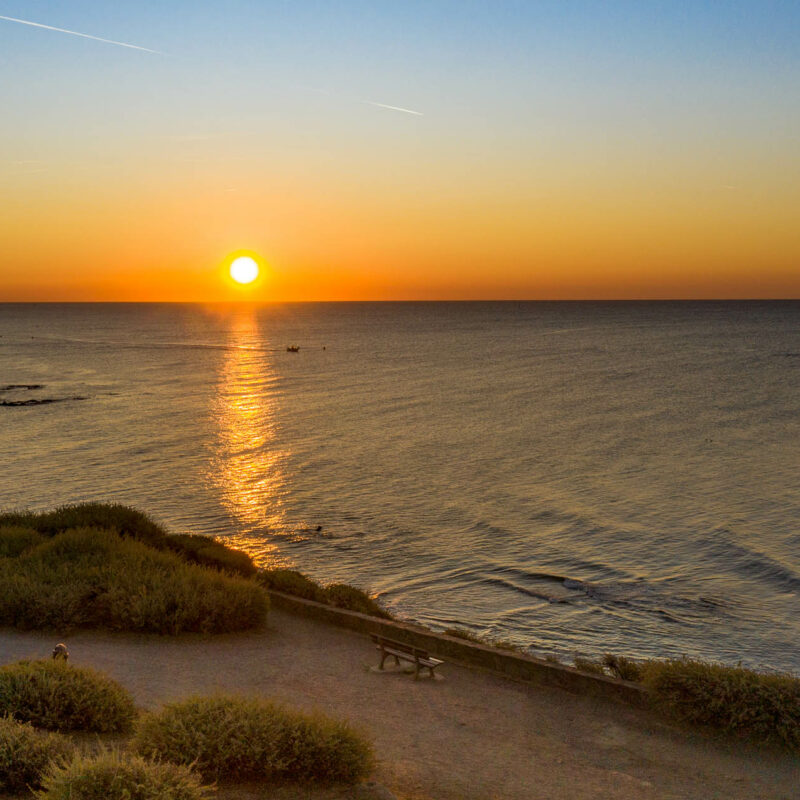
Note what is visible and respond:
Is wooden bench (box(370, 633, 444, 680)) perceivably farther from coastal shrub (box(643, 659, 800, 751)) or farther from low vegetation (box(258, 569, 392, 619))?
coastal shrub (box(643, 659, 800, 751))

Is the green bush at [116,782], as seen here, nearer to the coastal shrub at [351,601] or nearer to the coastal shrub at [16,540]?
the coastal shrub at [351,601]

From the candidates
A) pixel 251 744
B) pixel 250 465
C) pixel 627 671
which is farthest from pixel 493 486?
pixel 251 744

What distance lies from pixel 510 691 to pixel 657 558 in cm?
1302

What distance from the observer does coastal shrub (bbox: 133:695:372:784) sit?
333 inches

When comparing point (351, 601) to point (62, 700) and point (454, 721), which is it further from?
point (62, 700)

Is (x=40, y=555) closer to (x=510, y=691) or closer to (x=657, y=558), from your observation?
(x=510, y=691)

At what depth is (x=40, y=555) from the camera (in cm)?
1623

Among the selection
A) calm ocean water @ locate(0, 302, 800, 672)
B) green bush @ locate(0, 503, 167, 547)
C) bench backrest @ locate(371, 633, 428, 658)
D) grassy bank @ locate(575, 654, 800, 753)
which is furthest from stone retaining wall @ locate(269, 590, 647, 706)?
green bush @ locate(0, 503, 167, 547)

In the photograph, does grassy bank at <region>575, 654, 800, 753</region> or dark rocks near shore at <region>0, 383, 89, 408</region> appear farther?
dark rocks near shore at <region>0, 383, 89, 408</region>

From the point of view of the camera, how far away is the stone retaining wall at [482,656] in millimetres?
12000

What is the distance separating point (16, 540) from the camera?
58.2 feet

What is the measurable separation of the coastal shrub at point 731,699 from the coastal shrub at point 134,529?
9803mm

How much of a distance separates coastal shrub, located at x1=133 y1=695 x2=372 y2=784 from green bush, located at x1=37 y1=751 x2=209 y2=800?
1069 mm

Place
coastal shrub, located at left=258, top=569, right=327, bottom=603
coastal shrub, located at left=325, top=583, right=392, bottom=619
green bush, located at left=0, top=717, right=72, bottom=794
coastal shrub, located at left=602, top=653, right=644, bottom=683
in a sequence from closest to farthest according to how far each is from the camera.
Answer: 1. green bush, located at left=0, top=717, right=72, bottom=794
2. coastal shrub, located at left=602, top=653, right=644, bottom=683
3. coastal shrub, located at left=325, top=583, right=392, bottom=619
4. coastal shrub, located at left=258, top=569, right=327, bottom=603
